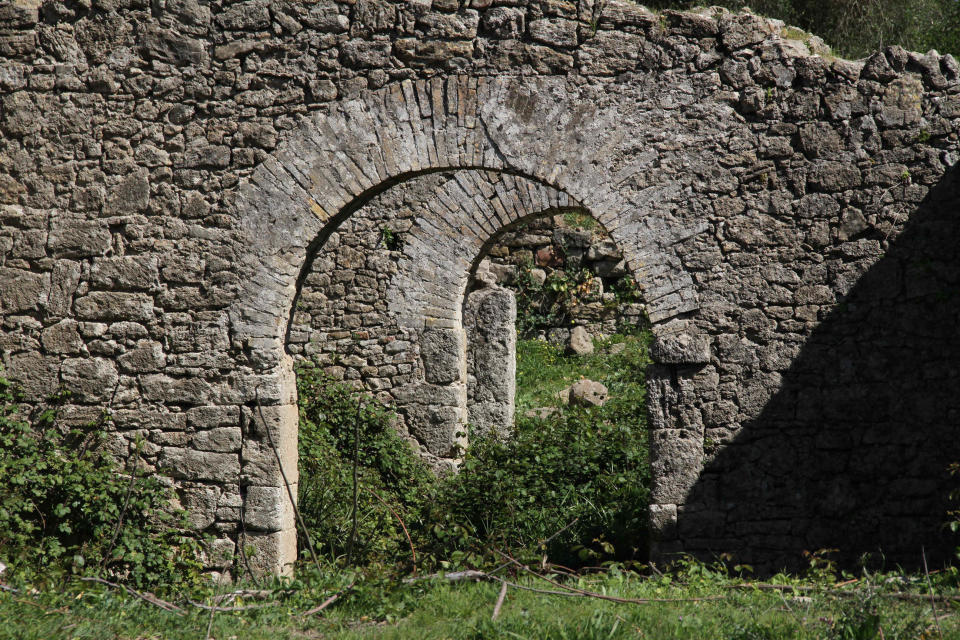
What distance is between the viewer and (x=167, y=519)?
4.71m

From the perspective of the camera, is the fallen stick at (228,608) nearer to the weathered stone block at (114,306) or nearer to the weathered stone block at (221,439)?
the weathered stone block at (221,439)

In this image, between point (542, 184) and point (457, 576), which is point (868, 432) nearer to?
point (542, 184)

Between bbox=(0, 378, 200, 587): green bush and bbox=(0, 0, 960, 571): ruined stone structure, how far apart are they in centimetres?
18

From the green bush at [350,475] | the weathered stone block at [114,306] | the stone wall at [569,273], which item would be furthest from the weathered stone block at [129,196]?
the stone wall at [569,273]

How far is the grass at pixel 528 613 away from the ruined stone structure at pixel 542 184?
1.88ft

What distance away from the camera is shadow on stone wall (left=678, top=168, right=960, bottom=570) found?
4352 mm

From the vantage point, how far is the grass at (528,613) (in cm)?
331

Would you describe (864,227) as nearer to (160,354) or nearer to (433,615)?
(433,615)

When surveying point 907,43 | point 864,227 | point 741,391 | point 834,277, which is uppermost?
point 907,43

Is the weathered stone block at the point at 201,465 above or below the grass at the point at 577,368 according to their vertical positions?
below

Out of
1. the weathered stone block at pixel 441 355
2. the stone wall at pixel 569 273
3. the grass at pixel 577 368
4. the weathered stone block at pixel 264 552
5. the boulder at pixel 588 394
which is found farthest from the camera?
the stone wall at pixel 569 273

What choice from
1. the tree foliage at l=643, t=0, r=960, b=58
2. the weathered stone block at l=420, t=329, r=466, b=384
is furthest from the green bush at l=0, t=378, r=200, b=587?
the tree foliage at l=643, t=0, r=960, b=58

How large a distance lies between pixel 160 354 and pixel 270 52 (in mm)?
2013

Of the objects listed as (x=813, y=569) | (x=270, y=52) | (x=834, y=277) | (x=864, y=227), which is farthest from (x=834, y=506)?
(x=270, y=52)
